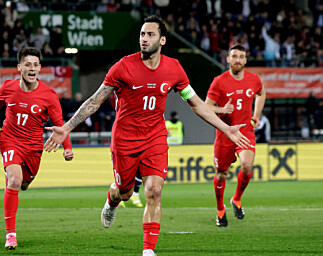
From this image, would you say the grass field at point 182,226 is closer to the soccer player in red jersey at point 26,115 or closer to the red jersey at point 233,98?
the soccer player in red jersey at point 26,115

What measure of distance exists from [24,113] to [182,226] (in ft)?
9.79

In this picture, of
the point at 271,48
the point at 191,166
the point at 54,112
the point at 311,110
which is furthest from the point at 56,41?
the point at 54,112

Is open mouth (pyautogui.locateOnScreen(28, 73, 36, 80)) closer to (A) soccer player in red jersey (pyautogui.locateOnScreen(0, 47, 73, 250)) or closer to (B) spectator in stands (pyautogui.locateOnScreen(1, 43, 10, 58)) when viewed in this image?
(A) soccer player in red jersey (pyautogui.locateOnScreen(0, 47, 73, 250))

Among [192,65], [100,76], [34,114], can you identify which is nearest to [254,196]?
[34,114]

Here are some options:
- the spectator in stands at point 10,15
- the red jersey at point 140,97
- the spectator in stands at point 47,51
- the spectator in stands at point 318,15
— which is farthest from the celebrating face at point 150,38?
the spectator in stands at point 318,15

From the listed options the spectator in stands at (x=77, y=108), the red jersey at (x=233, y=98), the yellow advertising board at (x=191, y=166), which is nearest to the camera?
the red jersey at (x=233, y=98)

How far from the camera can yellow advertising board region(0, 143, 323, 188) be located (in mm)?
17484

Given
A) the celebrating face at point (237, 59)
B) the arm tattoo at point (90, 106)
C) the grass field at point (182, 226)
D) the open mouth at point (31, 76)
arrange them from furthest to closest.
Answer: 1. the celebrating face at point (237, 59)
2. the open mouth at point (31, 76)
3. the grass field at point (182, 226)
4. the arm tattoo at point (90, 106)

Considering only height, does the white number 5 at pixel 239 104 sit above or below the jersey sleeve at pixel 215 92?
below

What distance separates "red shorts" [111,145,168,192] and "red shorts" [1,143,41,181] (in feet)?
4.65

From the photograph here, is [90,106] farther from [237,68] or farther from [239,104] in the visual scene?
[237,68]

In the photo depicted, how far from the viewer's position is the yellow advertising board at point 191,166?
17.5 m

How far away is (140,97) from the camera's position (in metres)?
7.06

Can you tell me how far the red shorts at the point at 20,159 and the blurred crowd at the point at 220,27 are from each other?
14694 millimetres
